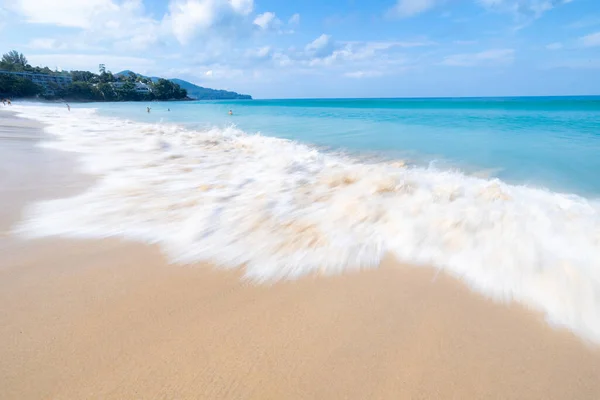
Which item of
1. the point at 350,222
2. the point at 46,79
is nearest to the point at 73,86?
the point at 46,79

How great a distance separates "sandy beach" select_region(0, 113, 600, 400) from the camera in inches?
60.2

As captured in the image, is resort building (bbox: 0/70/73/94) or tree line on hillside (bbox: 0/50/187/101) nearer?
tree line on hillside (bbox: 0/50/187/101)

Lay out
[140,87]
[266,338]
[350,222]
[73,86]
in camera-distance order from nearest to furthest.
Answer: [266,338]
[350,222]
[73,86]
[140,87]

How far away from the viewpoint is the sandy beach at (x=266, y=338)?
153 cm

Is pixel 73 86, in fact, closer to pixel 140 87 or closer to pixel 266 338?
pixel 140 87

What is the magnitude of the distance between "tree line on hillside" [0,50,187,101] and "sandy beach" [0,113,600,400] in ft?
306

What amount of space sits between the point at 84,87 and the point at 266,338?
358ft

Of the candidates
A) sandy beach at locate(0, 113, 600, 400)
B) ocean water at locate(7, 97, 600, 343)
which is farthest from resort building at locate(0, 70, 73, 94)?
sandy beach at locate(0, 113, 600, 400)

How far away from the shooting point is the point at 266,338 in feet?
5.94

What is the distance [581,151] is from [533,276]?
1056cm

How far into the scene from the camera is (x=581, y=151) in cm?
984

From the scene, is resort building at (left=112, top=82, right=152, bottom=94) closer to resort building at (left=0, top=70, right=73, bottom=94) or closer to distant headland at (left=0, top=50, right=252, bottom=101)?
distant headland at (left=0, top=50, right=252, bottom=101)

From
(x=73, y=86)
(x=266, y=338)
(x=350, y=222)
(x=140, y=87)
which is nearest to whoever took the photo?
(x=266, y=338)

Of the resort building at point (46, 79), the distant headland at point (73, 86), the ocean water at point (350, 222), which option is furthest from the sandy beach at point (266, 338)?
the resort building at point (46, 79)
